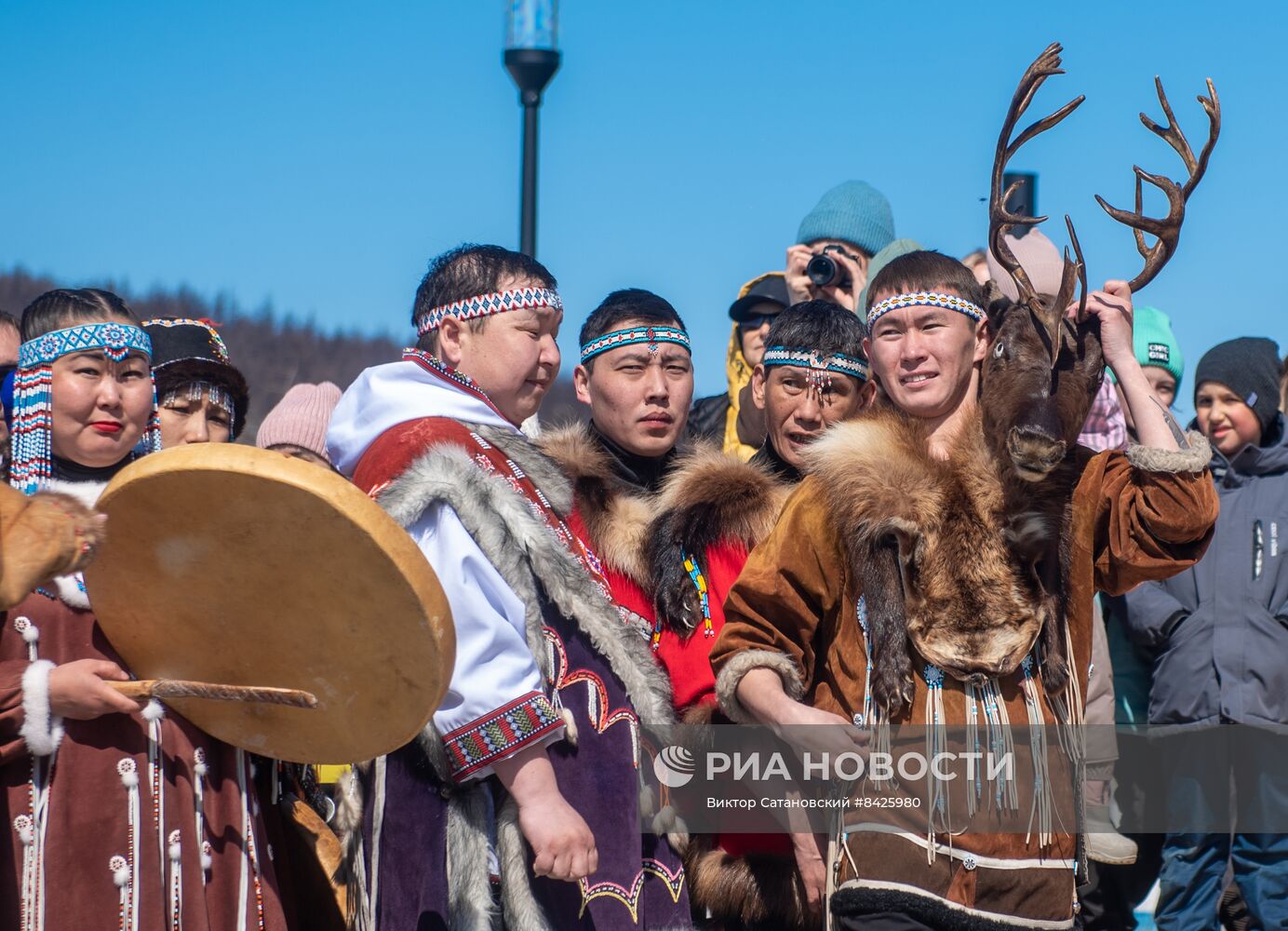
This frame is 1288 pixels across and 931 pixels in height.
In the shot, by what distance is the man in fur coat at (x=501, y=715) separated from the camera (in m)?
2.87

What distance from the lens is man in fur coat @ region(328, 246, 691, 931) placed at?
9.42 ft

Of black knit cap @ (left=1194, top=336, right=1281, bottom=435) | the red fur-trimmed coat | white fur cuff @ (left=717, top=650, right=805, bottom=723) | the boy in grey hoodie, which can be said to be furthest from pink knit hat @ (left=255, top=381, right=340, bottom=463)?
black knit cap @ (left=1194, top=336, right=1281, bottom=435)

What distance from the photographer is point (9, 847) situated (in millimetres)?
2715

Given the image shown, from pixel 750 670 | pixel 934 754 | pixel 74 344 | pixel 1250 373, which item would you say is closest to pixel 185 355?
pixel 74 344

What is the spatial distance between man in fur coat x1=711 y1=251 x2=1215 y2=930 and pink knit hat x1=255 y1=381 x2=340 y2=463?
7.72 ft

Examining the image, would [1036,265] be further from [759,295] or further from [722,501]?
[759,295]

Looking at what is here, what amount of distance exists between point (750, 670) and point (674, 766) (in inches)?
18.7

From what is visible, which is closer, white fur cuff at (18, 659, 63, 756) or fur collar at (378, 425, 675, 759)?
white fur cuff at (18, 659, 63, 756)

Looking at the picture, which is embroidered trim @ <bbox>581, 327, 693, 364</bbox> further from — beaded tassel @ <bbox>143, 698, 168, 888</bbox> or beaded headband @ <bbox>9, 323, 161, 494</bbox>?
beaded tassel @ <bbox>143, 698, 168, 888</bbox>

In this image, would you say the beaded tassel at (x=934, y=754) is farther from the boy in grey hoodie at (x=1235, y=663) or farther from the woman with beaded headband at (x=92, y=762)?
the boy in grey hoodie at (x=1235, y=663)

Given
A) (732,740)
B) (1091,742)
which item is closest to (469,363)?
(732,740)

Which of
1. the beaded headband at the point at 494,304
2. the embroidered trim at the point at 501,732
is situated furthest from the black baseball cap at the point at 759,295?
the embroidered trim at the point at 501,732

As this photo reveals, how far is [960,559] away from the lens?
295cm

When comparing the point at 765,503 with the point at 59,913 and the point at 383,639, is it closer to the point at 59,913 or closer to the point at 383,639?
the point at 383,639
